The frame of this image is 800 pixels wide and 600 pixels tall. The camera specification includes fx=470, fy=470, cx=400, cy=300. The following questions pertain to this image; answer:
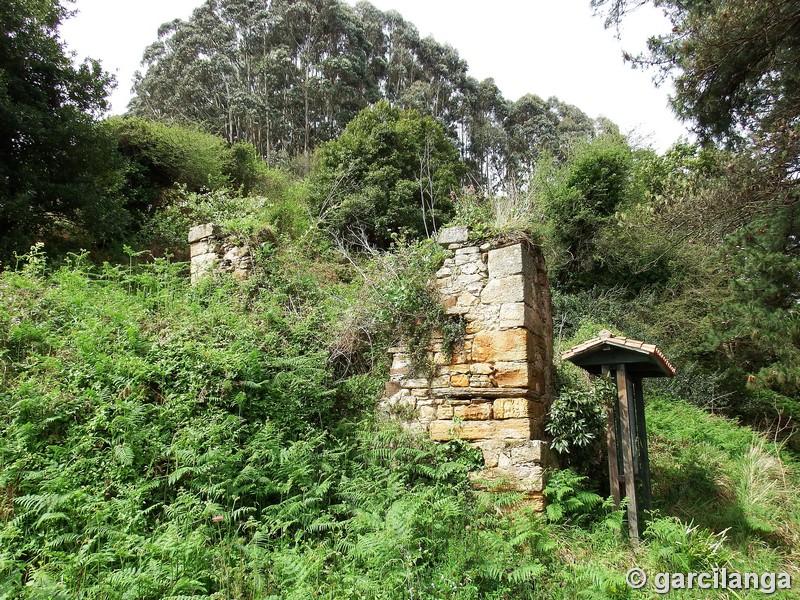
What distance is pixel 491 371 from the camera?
18.1 feet

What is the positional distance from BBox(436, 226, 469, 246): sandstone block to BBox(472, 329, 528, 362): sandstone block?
49.3 inches

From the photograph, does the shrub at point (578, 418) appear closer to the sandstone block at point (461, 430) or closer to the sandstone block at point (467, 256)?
the sandstone block at point (461, 430)

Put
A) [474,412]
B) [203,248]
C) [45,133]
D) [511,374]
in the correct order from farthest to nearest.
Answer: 1. [45,133]
2. [203,248]
3. [474,412]
4. [511,374]

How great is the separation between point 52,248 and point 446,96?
26.7 metres

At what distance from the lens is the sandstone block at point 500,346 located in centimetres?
539

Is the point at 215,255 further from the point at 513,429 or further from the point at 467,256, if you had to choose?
the point at 513,429

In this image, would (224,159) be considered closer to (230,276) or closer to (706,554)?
(230,276)

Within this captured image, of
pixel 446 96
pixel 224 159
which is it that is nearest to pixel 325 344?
pixel 224 159

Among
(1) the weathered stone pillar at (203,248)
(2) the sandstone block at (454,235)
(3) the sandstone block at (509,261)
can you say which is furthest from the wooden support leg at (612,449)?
(1) the weathered stone pillar at (203,248)

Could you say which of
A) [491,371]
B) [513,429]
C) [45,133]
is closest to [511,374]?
[491,371]

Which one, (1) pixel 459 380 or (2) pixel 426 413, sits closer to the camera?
(1) pixel 459 380

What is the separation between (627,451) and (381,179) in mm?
12376

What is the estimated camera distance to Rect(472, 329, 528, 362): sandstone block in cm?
539

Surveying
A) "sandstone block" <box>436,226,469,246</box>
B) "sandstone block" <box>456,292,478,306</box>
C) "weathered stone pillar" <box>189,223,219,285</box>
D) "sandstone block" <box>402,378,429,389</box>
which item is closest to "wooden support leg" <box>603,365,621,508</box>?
"sandstone block" <box>456,292,478,306</box>
